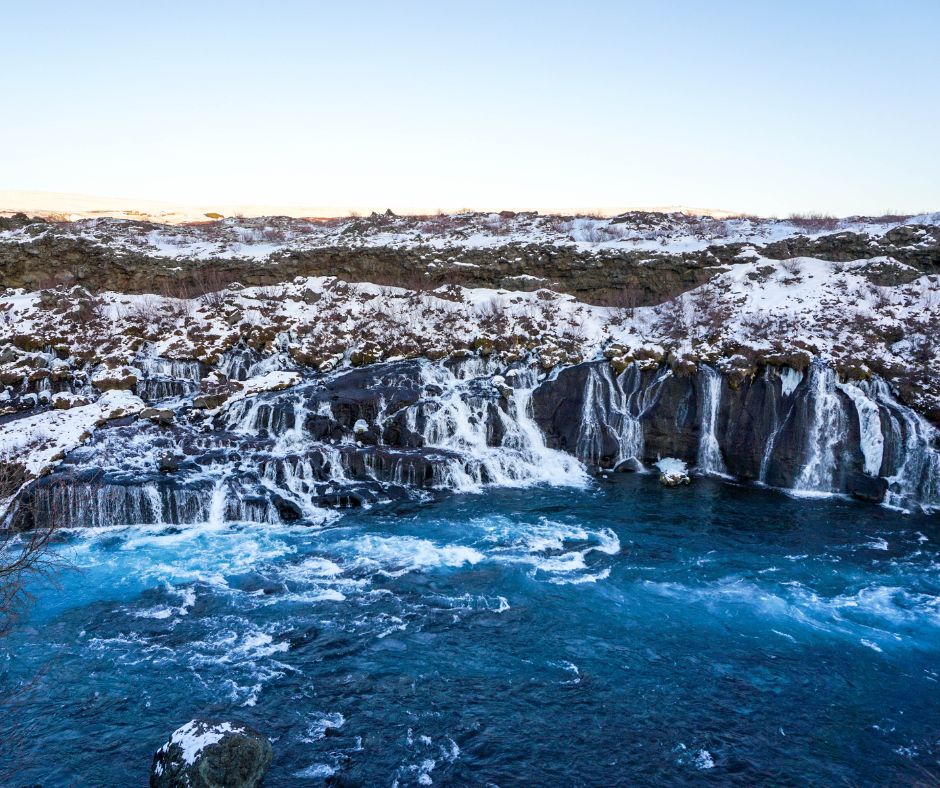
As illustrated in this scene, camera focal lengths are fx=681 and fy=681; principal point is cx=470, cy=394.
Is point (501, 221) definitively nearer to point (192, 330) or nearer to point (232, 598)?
point (192, 330)

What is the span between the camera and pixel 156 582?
1638 centimetres

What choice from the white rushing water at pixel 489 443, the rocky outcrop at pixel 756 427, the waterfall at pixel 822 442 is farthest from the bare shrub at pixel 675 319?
the white rushing water at pixel 489 443

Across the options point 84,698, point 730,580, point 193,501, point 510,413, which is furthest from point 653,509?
point 84,698

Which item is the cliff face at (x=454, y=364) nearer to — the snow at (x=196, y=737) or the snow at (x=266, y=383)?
the snow at (x=266, y=383)

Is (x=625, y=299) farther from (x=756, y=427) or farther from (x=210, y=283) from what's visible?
(x=210, y=283)

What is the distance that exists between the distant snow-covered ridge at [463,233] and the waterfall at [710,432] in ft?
36.6

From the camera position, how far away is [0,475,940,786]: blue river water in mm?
10703

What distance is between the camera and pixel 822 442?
75.9 feet

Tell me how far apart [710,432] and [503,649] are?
565 inches

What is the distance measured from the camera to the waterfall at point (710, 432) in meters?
24.7

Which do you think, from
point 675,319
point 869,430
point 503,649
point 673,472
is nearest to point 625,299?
point 675,319

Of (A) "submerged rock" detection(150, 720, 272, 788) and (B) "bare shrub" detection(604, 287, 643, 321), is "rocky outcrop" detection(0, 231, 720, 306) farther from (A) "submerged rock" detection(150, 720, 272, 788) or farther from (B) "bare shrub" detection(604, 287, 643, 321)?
(A) "submerged rock" detection(150, 720, 272, 788)

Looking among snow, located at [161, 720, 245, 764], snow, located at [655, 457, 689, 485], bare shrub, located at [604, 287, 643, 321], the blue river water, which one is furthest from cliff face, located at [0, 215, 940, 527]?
snow, located at [161, 720, 245, 764]

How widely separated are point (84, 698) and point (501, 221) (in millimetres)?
33997
